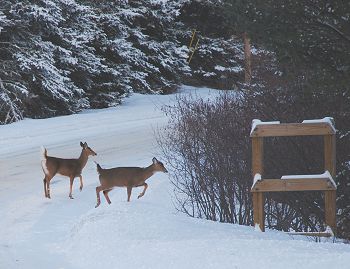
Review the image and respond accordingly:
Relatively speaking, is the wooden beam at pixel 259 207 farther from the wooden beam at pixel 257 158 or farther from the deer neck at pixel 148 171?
the deer neck at pixel 148 171

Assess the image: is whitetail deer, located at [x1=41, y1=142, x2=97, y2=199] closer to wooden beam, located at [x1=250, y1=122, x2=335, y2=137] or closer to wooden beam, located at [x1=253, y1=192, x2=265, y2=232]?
wooden beam, located at [x1=253, y1=192, x2=265, y2=232]

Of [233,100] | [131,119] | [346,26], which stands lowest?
[131,119]

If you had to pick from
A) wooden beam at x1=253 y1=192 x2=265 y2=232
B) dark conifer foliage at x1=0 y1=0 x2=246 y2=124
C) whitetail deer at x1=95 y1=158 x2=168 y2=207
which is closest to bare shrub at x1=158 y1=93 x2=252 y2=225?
whitetail deer at x1=95 y1=158 x2=168 y2=207

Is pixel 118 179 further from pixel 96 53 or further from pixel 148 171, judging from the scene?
pixel 96 53

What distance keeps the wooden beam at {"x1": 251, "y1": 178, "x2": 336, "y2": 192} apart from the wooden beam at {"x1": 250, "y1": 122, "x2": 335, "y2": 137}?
0.58m

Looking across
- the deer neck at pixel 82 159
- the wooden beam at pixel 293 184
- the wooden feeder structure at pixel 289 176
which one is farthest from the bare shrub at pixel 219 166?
the deer neck at pixel 82 159

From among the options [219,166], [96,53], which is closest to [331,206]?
[219,166]

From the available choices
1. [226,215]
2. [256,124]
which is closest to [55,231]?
[226,215]

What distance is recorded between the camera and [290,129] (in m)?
8.90

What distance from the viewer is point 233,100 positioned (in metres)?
13.5

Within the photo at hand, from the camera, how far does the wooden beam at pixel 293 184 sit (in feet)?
29.3

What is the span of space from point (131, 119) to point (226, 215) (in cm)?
1755

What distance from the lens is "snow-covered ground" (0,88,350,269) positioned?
739 cm

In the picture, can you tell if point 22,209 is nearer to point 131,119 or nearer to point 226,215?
point 226,215
